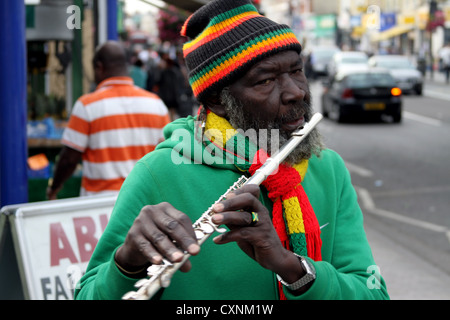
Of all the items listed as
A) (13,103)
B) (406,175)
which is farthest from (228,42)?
(406,175)

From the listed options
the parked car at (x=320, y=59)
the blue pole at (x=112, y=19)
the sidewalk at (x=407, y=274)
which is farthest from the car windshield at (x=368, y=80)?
the parked car at (x=320, y=59)

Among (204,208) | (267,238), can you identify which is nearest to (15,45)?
(204,208)

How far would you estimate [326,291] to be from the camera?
62.4 inches

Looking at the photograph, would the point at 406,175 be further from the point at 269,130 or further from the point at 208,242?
the point at 208,242

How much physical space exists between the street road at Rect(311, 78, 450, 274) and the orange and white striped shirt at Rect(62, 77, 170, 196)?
1279 mm

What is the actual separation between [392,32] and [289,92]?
56.5 m

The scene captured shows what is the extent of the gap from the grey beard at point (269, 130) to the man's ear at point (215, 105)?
3 cm

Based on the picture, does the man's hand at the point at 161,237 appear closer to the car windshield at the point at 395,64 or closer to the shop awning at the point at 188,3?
the shop awning at the point at 188,3

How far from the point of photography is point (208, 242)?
1.74 meters

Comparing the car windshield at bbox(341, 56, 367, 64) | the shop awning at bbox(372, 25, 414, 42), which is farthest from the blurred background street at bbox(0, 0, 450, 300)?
the shop awning at bbox(372, 25, 414, 42)

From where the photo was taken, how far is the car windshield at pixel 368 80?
661 inches

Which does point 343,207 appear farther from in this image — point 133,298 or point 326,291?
point 133,298

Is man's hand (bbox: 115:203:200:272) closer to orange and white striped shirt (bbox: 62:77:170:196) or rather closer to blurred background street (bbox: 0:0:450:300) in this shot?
blurred background street (bbox: 0:0:450:300)

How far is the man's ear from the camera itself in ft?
6.24
